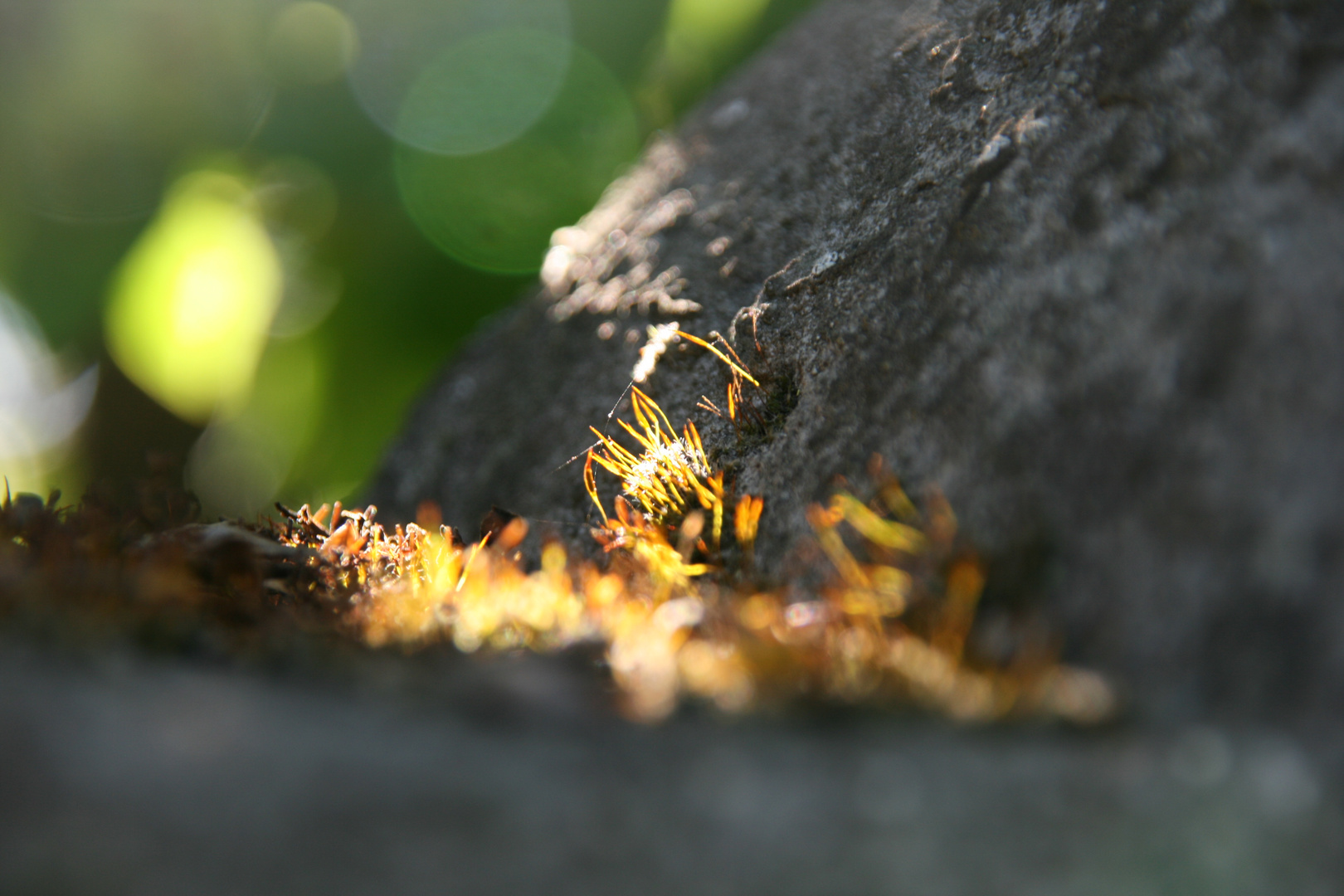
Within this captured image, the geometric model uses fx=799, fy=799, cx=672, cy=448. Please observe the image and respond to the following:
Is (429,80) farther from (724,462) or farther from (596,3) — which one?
(724,462)

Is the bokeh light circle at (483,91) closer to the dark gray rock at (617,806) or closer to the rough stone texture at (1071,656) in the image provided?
the rough stone texture at (1071,656)

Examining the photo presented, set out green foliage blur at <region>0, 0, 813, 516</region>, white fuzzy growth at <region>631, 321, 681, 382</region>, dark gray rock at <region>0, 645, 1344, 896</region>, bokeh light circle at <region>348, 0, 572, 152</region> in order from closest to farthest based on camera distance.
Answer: dark gray rock at <region>0, 645, 1344, 896</region>
white fuzzy growth at <region>631, 321, 681, 382</region>
green foliage blur at <region>0, 0, 813, 516</region>
bokeh light circle at <region>348, 0, 572, 152</region>

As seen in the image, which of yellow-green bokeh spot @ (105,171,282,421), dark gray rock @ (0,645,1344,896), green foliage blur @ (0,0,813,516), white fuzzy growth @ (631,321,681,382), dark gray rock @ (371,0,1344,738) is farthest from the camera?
green foliage blur @ (0,0,813,516)

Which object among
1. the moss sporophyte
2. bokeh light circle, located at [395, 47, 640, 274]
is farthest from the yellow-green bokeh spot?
the moss sporophyte

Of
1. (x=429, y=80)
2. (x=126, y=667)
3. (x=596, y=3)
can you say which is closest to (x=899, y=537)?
(x=126, y=667)

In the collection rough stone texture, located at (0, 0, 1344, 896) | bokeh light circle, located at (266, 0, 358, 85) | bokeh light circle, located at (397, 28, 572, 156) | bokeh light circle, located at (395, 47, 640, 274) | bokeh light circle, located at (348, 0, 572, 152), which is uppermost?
bokeh light circle, located at (266, 0, 358, 85)

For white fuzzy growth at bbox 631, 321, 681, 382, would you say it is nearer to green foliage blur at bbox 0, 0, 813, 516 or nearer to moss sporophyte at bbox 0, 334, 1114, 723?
moss sporophyte at bbox 0, 334, 1114, 723

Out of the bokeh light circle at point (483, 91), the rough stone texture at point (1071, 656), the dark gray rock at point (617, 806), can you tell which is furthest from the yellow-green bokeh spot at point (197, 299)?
the dark gray rock at point (617, 806)

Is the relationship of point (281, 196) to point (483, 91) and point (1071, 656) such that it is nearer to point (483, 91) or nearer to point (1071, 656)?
point (483, 91)
